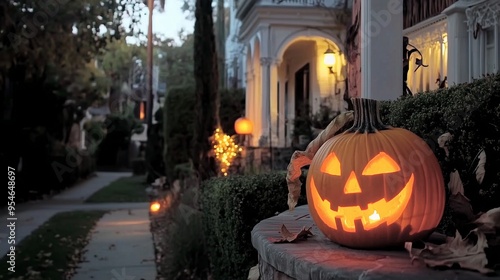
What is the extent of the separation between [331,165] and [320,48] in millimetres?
12949

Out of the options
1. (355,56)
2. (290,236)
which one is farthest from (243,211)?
(355,56)

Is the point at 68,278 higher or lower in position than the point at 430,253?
lower

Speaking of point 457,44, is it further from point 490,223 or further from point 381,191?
point 490,223

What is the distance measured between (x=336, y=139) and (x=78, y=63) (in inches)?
595

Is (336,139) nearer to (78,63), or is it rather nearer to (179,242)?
(179,242)

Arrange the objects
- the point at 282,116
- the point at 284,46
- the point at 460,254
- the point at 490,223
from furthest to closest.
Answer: the point at 282,116, the point at 284,46, the point at 490,223, the point at 460,254

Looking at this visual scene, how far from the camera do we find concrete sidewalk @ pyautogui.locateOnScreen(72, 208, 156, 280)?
738 cm

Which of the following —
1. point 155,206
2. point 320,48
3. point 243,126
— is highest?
point 320,48

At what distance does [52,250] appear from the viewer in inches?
354

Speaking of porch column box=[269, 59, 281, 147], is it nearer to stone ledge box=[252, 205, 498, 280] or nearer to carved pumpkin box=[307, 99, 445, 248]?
stone ledge box=[252, 205, 498, 280]

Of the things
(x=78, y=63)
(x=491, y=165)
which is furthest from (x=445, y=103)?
(x=78, y=63)

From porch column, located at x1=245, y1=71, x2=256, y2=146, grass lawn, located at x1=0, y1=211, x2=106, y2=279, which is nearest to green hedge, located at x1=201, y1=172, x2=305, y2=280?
grass lawn, located at x1=0, y1=211, x2=106, y2=279

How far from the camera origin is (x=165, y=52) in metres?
48.1

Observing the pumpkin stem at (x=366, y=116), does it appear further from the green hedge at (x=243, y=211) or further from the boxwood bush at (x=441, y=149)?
the green hedge at (x=243, y=211)
